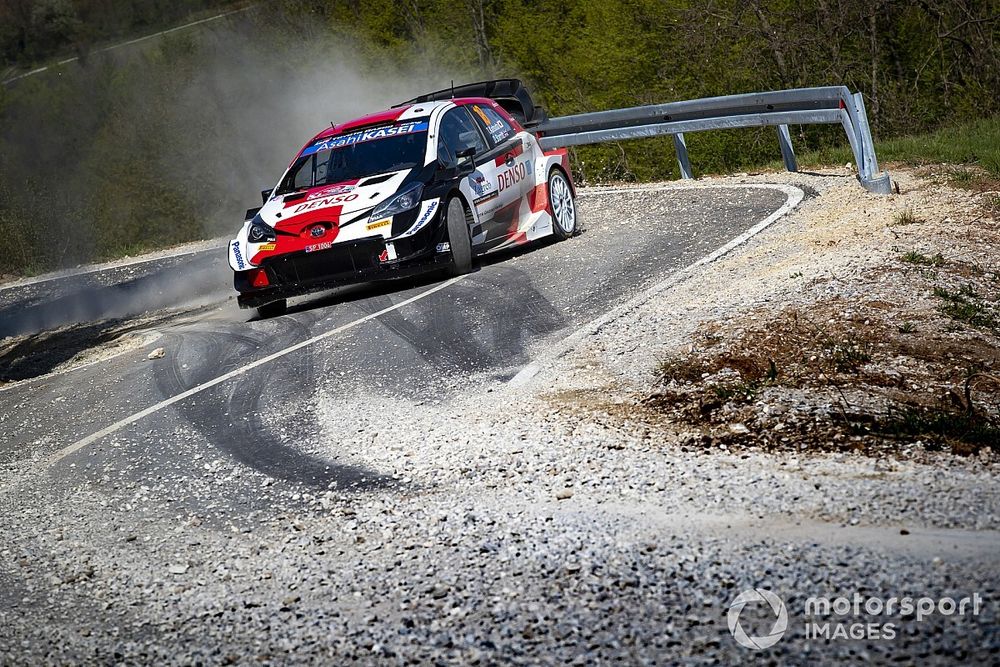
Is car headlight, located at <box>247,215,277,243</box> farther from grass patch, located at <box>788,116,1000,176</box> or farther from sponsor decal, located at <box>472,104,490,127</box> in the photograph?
grass patch, located at <box>788,116,1000,176</box>

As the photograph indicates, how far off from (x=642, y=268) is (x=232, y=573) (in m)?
6.02

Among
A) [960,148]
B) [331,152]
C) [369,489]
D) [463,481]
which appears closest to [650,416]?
[463,481]

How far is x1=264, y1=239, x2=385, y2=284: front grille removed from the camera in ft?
32.9

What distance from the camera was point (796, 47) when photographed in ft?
76.1

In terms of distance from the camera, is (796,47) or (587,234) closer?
(587,234)

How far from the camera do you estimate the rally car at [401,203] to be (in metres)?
10.1

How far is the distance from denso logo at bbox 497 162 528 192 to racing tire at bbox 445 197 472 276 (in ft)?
2.51

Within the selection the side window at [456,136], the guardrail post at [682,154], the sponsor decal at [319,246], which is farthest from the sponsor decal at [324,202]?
the guardrail post at [682,154]

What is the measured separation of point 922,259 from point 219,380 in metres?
5.20

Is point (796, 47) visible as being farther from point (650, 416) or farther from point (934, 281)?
point (650, 416)

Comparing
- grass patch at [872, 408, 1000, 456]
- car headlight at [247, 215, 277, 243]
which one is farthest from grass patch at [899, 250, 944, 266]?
car headlight at [247, 215, 277, 243]

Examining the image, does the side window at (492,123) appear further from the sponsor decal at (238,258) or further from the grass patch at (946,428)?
the grass patch at (946,428)

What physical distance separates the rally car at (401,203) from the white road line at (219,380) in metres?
0.29

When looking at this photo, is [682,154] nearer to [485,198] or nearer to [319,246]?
[485,198]
